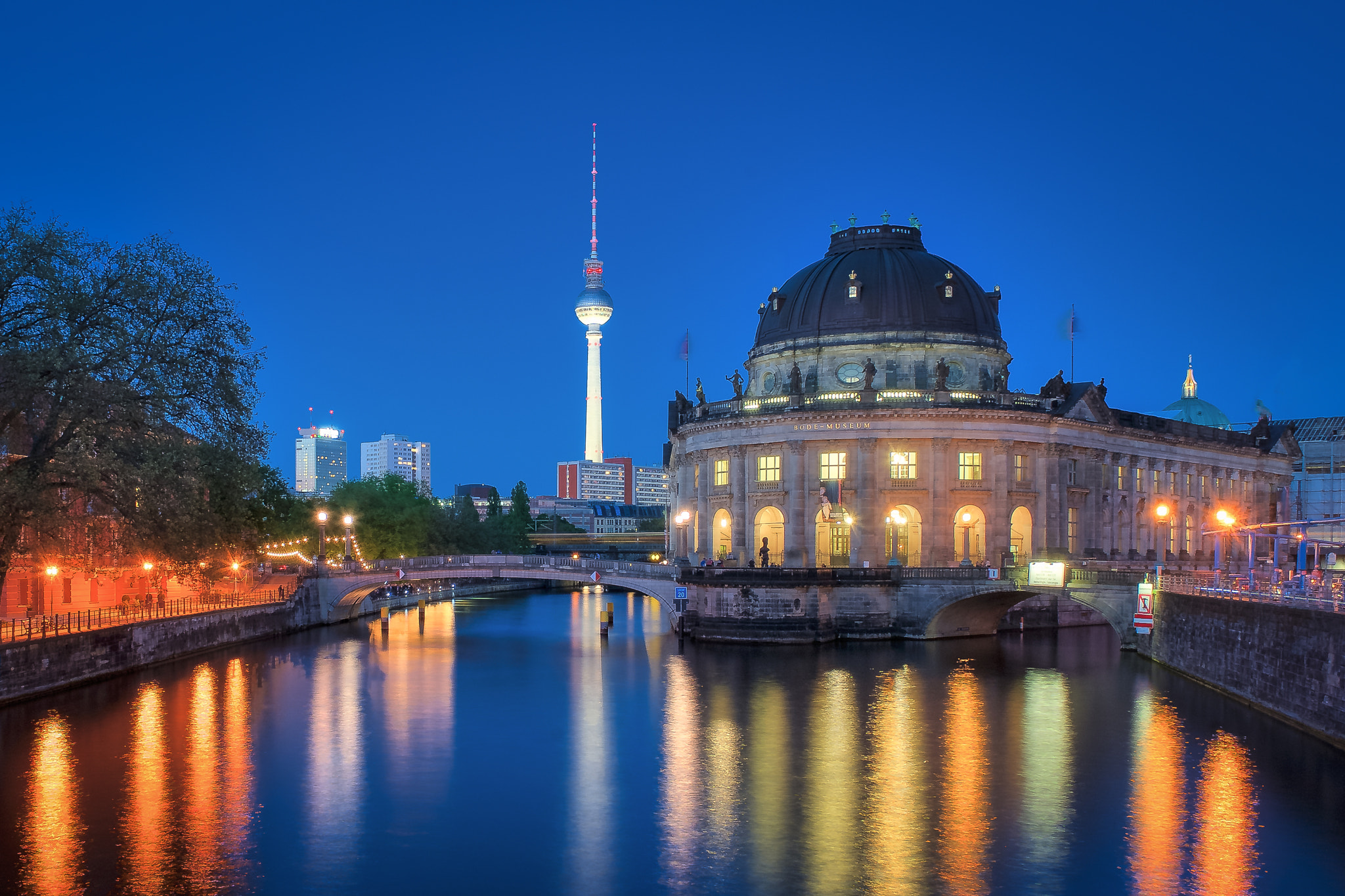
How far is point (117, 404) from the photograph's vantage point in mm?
49656

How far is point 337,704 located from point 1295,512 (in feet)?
403

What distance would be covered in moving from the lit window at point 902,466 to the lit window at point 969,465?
334 cm

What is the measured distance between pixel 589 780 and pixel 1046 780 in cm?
1495

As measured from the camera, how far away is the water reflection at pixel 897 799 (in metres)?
29.9

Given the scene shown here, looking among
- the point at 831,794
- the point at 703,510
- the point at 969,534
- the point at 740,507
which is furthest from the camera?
the point at 703,510

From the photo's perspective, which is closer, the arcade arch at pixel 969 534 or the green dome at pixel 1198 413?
the arcade arch at pixel 969 534

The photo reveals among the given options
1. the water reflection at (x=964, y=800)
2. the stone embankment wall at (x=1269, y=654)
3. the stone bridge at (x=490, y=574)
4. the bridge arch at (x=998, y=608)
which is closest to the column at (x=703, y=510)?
the stone bridge at (x=490, y=574)

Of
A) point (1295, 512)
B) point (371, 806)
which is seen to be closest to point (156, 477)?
point (371, 806)

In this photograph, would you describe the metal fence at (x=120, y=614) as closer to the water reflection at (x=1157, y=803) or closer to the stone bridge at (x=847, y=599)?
the stone bridge at (x=847, y=599)

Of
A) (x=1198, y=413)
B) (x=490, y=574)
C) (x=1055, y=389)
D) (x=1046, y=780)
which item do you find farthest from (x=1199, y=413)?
(x=1046, y=780)

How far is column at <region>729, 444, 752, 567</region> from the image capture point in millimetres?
91250

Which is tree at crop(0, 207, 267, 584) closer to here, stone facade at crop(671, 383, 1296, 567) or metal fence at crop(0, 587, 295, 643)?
metal fence at crop(0, 587, 295, 643)

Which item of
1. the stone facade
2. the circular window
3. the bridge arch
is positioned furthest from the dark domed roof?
the bridge arch

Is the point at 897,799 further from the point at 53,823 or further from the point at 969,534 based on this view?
the point at 969,534
